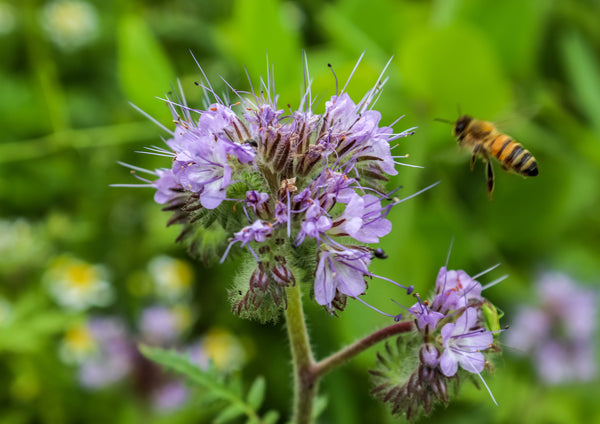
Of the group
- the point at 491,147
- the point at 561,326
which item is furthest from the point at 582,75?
the point at 491,147

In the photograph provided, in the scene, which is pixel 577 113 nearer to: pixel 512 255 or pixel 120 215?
pixel 512 255

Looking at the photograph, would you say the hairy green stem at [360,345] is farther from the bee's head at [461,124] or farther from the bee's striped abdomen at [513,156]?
the bee's head at [461,124]

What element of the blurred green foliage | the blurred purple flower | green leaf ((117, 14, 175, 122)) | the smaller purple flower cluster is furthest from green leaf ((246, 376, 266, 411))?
green leaf ((117, 14, 175, 122))

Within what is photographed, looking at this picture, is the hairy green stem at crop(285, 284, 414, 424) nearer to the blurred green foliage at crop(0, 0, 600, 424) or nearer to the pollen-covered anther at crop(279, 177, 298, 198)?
the pollen-covered anther at crop(279, 177, 298, 198)

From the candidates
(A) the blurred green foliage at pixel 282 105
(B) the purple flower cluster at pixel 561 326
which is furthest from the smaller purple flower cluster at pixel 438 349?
(B) the purple flower cluster at pixel 561 326

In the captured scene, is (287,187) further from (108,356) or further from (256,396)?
(108,356)
